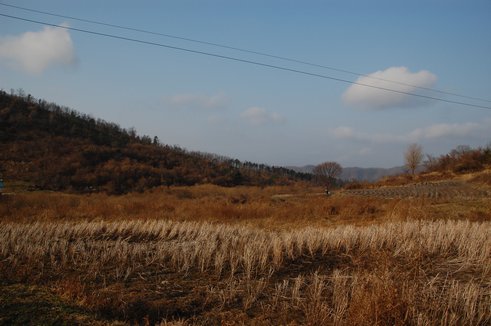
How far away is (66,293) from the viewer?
4961 mm

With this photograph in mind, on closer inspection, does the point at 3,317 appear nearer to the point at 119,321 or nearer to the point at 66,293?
Result: the point at 66,293

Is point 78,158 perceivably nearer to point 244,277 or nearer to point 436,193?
point 436,193

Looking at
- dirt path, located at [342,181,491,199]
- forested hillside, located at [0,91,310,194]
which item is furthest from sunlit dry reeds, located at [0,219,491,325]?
forested hillside, located at [0,91,310,194]

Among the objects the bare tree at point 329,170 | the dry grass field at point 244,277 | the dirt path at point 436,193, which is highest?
the bare tree at point 329,170

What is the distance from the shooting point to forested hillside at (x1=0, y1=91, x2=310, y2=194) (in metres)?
54.9

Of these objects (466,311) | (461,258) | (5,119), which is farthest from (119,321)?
(5,119)

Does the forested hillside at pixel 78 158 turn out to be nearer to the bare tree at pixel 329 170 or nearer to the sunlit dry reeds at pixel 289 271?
the bare tree at pixel 329 170

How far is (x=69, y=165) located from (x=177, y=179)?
781 inches

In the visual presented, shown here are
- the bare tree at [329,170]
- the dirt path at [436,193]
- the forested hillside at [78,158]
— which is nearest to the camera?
the dirt path at [436,193]

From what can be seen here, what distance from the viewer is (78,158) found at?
6391cm

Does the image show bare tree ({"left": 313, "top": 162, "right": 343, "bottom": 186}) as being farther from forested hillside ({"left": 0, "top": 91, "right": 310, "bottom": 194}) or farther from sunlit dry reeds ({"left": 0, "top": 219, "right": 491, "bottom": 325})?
sunlit dry reeds ({"left": 0, "top": 219, "right": 491, "bottom": 325})

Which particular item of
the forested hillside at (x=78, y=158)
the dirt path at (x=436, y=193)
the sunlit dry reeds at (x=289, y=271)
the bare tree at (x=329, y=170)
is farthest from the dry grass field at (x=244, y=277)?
the bare tree at (x=329, y=170)

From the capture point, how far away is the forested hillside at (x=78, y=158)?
54.9 meters

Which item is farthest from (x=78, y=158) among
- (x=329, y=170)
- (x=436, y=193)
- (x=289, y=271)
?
(x=289, y=271)
